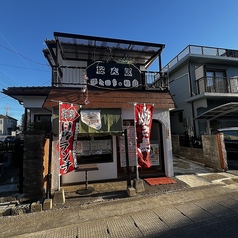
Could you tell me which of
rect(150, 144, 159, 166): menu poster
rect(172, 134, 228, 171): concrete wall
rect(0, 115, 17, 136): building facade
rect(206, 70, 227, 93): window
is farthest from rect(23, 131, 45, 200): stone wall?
rect(0, 115, 17, 136): building facade

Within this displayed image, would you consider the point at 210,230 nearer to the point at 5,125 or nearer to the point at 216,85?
the point at 216,85

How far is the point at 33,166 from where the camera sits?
4.93m

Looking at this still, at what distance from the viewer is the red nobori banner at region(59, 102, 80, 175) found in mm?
4664

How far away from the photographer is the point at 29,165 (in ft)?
16.1

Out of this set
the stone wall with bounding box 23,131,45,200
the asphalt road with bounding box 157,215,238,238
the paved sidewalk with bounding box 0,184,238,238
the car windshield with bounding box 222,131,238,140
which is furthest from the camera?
the car windshield with bounding box 222,131,238,140

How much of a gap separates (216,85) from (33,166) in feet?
45.3

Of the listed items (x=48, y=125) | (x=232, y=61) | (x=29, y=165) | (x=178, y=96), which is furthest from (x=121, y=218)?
(x=232, y=61)

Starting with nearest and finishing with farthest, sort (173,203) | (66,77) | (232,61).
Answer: (173,203)
(66,77)
(232,61)

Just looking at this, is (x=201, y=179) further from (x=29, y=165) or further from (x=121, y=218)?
(x=29, y=165)

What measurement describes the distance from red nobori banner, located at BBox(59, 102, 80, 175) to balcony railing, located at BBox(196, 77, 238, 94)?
11.2 meters

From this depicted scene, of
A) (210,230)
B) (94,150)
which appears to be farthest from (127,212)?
(94,150)

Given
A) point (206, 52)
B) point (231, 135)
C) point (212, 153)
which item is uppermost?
point (206, 52)

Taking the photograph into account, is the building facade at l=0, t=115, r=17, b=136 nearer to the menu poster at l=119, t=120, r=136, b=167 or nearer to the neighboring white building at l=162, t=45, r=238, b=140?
the neighboring white building at l=162, t=45, r=238, b=140

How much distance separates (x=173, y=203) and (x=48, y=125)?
6.19 meters
